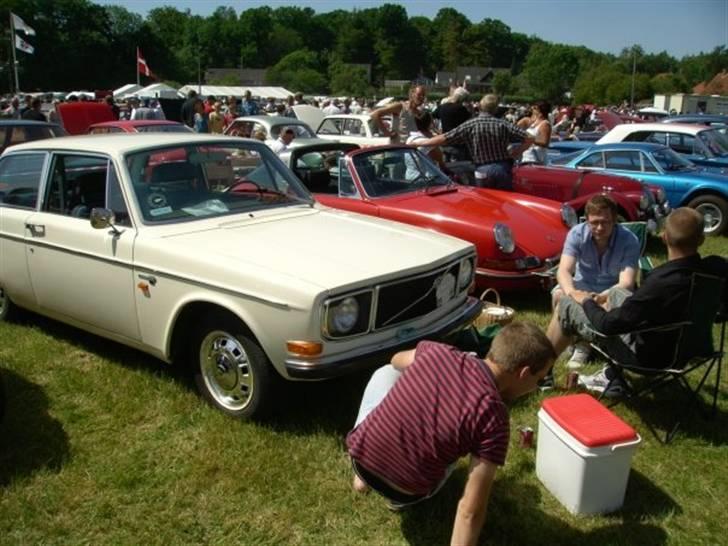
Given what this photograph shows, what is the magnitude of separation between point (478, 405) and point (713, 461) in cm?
203

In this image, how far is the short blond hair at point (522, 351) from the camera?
2568mm

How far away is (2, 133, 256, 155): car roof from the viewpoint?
181 inches

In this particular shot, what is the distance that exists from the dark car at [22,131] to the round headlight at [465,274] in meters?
7.71

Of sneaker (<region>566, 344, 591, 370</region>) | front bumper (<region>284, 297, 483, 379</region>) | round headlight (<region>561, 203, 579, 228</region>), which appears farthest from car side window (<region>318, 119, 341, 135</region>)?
front bumper (<region>284, 297, 483, 379</region>)

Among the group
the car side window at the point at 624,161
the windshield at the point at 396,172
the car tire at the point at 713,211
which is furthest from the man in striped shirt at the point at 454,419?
the car side window at the point at 624,161

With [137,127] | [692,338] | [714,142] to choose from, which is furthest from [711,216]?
[137,127]

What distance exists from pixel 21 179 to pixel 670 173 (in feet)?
28.1

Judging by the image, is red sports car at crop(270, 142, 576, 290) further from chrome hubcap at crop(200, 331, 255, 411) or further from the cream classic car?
chrome hubcap at crop(200, 331, 255, 411)

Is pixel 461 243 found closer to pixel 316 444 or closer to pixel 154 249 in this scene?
pixel 316 444

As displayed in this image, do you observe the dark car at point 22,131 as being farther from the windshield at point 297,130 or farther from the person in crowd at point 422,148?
the person in crowd at point 422,148

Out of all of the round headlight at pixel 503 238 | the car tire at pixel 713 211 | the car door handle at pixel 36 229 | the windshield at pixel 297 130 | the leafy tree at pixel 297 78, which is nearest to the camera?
the car door handle at pixel 36 229

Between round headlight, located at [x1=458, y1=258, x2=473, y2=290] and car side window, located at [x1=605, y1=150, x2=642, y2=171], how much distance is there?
6565 mm

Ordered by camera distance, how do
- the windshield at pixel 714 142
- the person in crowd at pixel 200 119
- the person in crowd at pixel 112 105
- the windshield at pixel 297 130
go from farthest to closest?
the person in crowd at pixel 112 105
the person in crowd at pixel 200 119
the windshield at pixel 297 130
the windshield at pixel 714 142

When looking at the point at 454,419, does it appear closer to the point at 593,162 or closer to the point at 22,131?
the point at 593,162
